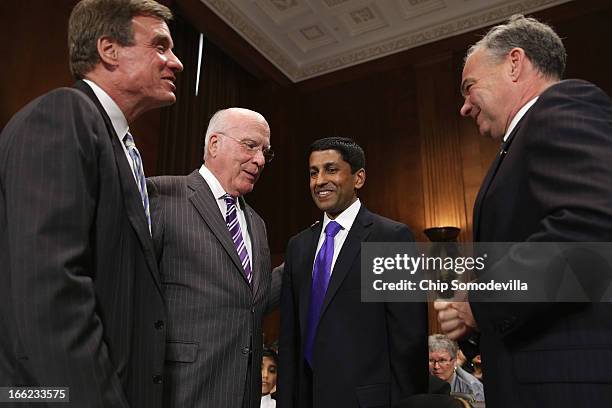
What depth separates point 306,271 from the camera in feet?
6.57

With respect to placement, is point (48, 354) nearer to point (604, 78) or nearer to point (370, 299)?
point (370, 299)

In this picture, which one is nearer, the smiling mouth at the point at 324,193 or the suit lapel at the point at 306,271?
the suit lapel at the point at 306,271

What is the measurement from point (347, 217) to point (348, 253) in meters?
0.23

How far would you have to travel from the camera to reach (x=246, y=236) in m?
1.89

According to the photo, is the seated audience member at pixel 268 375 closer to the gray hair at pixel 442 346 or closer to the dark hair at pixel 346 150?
the gray hair at pixel 442 346

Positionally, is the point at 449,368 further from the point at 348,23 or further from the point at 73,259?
the point at 348,23

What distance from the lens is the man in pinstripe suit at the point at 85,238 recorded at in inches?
35.9

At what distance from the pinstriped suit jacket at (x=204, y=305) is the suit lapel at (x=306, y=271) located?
20cm

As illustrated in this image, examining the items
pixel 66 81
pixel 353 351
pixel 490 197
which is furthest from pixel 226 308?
pixel 66 81

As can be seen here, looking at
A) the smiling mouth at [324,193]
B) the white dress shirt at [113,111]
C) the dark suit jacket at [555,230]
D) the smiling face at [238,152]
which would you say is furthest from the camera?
the smiling mouth at [324,193]

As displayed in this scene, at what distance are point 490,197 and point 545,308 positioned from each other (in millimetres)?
310

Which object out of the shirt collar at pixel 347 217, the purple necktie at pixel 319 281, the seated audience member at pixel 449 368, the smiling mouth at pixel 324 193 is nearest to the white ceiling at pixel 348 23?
the seated audience member at pixel 449 368

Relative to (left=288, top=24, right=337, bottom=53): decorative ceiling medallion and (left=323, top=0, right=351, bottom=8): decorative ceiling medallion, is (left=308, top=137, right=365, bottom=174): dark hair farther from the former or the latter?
(left=288, top=24, right=337, bottom=53): decorative ceiling medallion

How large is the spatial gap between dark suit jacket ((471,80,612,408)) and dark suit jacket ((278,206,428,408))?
53cm
